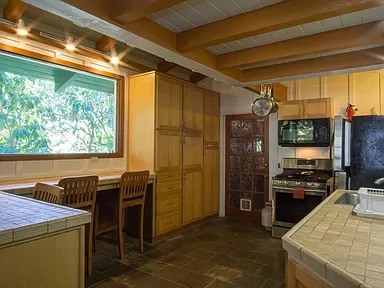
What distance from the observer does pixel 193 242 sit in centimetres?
394

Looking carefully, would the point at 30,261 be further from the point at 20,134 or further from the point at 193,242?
the point at 193,242

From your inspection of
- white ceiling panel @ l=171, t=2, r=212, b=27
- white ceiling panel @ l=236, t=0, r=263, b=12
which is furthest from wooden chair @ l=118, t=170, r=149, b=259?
white ceiling panel @ l=236, t=0, r=263, b=12

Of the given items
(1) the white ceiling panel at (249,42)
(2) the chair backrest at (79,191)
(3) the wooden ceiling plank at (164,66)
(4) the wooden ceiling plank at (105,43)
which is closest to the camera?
(2) the chair backrest at (79,191)

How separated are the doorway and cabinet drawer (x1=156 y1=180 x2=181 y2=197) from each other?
1.46 metres

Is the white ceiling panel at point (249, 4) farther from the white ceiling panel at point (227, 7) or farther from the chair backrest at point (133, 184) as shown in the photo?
the chair backrest at point (133, 184)

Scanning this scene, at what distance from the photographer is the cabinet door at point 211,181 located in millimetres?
5016

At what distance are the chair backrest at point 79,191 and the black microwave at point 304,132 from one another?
300cm

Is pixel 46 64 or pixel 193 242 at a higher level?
pixel 46 64

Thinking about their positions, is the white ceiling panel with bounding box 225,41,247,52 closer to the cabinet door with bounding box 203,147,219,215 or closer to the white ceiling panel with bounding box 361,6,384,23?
the white ceiling panel with bounding box 361,6,384,23

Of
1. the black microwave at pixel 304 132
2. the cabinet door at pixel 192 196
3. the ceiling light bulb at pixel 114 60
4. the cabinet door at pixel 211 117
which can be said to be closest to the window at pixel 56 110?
the ceiling light bulb at pixel 114 60

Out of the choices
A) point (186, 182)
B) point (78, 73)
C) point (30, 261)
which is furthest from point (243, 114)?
point (30, 261)

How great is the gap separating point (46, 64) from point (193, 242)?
3.01 meters

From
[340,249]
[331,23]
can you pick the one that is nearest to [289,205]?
[331,23]

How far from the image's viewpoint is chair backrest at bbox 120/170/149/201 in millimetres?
3314
